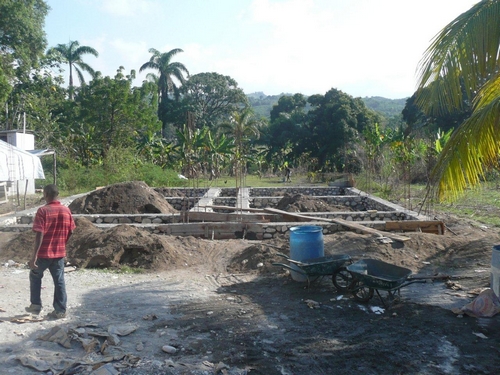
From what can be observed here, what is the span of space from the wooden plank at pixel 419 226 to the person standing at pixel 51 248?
7.70m

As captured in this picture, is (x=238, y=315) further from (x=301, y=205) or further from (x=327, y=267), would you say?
(x=301, y=205)

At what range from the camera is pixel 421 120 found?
39.1 meters

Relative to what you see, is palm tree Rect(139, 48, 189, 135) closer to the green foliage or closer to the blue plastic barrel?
the green foliage

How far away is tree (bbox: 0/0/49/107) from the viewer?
26.1 m

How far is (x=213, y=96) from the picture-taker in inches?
1841

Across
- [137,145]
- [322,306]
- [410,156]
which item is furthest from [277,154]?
[322,306]

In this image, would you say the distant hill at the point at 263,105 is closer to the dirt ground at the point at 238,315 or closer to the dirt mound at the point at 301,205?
the dirt mound at the point at 301,205

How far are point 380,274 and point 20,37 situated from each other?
86.5 ft

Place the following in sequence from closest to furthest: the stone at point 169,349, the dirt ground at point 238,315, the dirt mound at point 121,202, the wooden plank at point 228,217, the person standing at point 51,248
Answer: the dirt ground at point 238,315
the stone at point 169,349
the person standing at point 51,248
the wooden plank at point 228,217
the dirt mound at point 121,202

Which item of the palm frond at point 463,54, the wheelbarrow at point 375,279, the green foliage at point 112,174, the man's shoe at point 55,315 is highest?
the palm frond at point 463,54

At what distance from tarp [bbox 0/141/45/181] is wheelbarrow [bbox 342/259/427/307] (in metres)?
10.7

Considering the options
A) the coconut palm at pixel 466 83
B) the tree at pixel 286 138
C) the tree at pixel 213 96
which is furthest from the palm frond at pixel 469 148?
the tree at pixel 213 96

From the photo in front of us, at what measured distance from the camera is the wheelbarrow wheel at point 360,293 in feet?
22.3

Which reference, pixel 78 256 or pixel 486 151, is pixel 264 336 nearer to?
pixel 486 151
